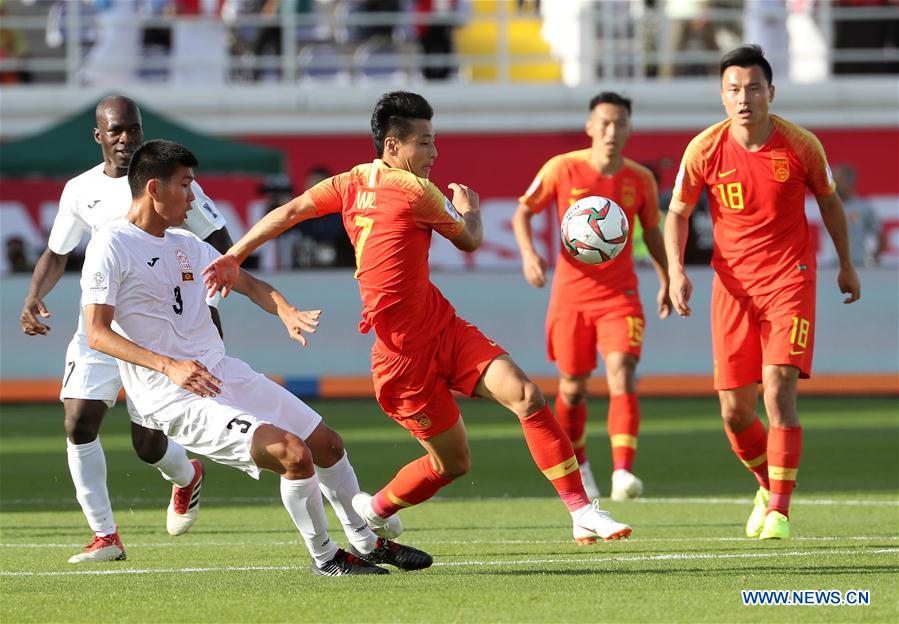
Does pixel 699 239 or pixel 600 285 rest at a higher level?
pixel 600 285

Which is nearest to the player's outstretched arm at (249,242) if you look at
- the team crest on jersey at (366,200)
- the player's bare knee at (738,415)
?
the team crest on jersey at (366,200)

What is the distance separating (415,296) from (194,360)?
119 centimetres

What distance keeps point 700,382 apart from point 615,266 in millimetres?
8436

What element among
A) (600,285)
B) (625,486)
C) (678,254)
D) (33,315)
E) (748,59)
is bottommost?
(625,486)

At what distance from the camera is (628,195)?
1191 centimetres

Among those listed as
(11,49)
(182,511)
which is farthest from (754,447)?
(11,49)

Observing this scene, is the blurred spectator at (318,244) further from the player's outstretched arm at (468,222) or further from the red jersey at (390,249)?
the player's outstretched arm at (468,222)

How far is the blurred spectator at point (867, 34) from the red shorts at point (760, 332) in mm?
16801

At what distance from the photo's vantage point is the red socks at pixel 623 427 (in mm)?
11539

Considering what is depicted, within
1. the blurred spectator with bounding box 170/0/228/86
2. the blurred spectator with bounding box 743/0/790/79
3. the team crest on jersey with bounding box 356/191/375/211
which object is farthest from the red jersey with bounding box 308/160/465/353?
the blurred spectator with bounding box 743/0/790/79

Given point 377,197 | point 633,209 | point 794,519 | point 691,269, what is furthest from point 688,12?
point 377,197

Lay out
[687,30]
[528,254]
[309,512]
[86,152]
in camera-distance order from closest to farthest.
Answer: [309,512] < [528,254] < [86,152] < [687,30]

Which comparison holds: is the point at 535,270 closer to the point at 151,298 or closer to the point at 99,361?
the point at 99,361

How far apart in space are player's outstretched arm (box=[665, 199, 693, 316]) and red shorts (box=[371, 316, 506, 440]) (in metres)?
1.53
